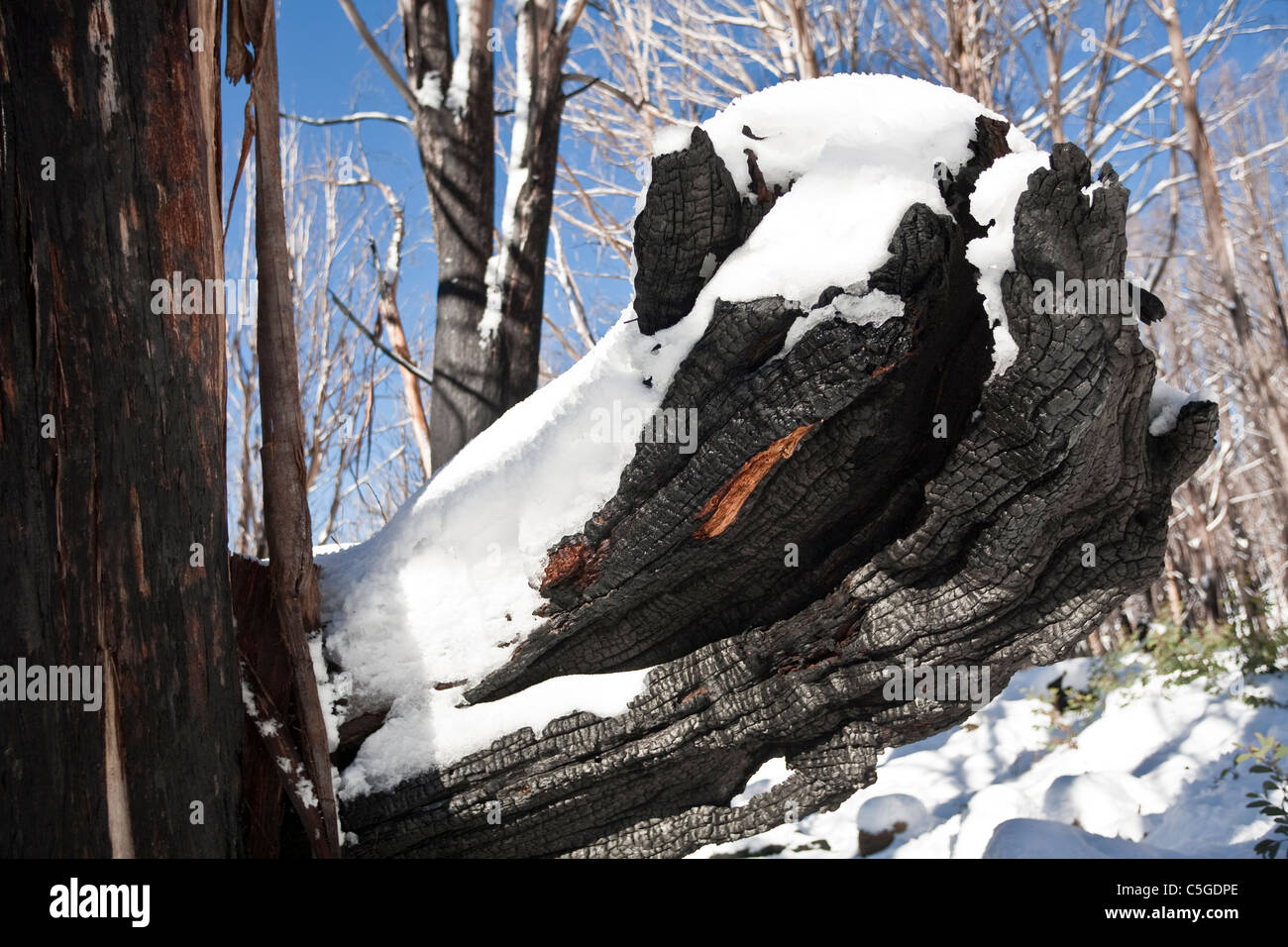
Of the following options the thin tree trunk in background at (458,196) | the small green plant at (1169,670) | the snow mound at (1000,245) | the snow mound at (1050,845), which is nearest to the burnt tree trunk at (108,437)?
the snow mound at (1000,245)

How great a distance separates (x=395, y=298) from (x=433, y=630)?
6.12 metres

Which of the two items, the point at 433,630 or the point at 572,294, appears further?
the point at 572,294

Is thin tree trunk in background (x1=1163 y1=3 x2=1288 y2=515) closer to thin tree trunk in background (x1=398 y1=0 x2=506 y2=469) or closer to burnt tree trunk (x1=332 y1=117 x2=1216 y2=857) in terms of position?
thin tree trunk in background (x1=398 y1=0 x2=506 y2=469)

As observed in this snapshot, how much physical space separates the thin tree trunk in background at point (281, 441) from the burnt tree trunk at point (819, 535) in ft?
0.79

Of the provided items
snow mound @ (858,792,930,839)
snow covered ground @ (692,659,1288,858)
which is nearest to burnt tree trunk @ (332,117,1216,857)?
snow covered ground @ (692,659,1288,858)

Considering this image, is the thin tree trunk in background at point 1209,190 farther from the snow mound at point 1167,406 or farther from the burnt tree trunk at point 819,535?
the burnt tree trunk at point 819,535

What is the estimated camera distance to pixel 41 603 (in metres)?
1.55

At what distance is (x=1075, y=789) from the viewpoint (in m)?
5.14

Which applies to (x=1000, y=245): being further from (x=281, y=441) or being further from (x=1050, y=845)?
(x=1050, y=845)

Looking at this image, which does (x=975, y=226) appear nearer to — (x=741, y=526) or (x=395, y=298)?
(x=741, y=526)

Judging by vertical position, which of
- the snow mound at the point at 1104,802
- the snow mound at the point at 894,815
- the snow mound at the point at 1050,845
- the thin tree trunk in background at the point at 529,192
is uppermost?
the thin tree trunk in background at the point at 529,192

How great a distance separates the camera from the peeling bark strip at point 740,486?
182 cm

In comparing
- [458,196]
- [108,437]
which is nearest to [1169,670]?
[458,196]

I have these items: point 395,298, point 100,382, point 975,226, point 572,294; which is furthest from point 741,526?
point 572,294
